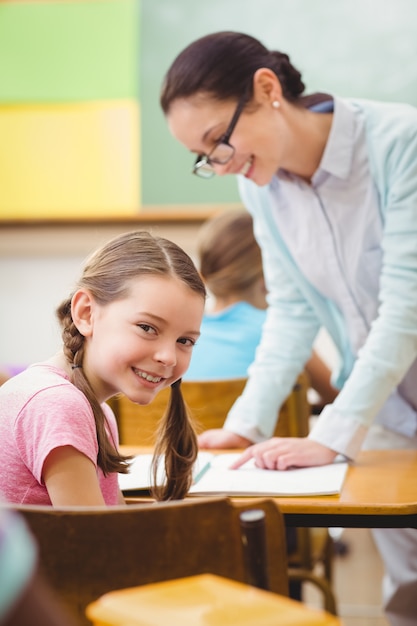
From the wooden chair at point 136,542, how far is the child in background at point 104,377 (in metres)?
0.27

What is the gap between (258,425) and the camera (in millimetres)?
1881

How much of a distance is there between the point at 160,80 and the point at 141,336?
2.55 m

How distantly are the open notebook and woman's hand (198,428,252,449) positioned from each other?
17 cm

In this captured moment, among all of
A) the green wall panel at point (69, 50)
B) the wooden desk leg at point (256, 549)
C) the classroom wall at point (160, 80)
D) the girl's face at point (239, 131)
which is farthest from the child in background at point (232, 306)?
the wooden desk leg at point (256, 549)

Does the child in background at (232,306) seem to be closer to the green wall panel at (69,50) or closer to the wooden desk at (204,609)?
the green wall panel at (69,50)

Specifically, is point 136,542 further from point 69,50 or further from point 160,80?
point 69,50

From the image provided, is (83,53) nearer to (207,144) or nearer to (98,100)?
(98,100)

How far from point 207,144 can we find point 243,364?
78cm

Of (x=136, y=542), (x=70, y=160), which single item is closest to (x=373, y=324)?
(x=136, y=542)

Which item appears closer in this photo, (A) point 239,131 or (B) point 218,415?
(A) point 239,131

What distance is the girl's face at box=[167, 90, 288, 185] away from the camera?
5.67ft

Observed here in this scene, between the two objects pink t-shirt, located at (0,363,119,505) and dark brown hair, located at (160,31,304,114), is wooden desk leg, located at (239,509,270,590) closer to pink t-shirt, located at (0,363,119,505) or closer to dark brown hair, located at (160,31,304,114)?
pink t-shirt, located at (0,363,119,505)

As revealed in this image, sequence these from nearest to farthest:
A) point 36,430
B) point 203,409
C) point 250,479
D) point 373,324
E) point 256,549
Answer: point 256,549 < point 36,430 < point 250,479 < point 373,324 < point 203,409

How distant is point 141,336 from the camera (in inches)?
54.1
